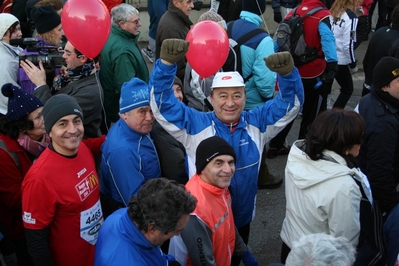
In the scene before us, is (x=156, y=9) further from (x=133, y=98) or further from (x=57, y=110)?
(x=57, y=110)

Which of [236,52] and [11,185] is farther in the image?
[236,52]

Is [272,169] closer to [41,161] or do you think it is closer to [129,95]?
[129,95]

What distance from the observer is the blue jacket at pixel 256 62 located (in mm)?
4180

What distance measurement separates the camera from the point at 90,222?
2.60 metres

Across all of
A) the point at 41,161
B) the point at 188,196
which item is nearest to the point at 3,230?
the point at 41,161

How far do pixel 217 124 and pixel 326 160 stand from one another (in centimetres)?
75

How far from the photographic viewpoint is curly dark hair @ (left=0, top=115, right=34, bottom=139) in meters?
2.78

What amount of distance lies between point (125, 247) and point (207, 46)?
1.62m

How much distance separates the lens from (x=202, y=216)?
2373mm

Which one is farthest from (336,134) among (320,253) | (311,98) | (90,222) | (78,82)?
(311,98)

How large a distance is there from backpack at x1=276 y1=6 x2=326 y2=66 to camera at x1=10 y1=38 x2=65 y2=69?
102 inches

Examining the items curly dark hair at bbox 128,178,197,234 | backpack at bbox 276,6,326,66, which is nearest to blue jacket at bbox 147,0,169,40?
backpack at bbox 276,6,326,66

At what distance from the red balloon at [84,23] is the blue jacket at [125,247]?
1673 mm

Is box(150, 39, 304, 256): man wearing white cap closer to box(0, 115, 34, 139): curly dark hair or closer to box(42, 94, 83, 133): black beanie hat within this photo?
box(42, 94, 83, 133): black beanie hat
